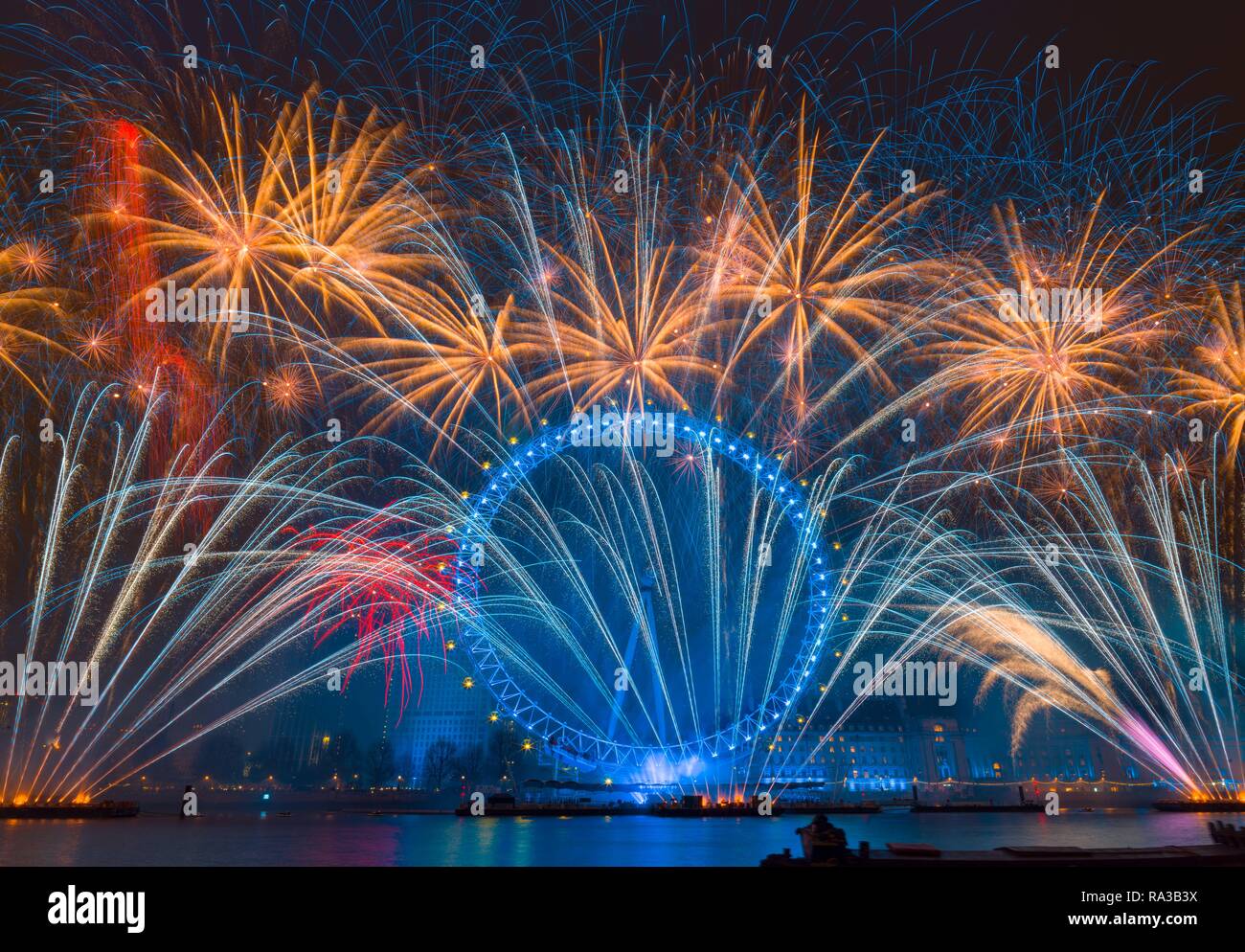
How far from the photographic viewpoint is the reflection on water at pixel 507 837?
114ft

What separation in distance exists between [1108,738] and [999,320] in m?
125

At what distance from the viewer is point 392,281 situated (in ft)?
115

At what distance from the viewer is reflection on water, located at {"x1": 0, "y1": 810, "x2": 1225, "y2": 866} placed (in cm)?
3488

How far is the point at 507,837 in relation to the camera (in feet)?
151

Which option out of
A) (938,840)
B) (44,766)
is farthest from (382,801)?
(938,840)
